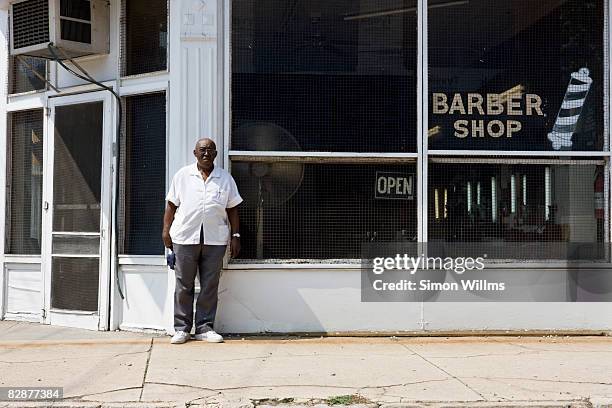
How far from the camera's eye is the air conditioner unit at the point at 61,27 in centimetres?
798

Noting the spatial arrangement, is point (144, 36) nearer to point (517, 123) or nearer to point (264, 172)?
point (264, 172)

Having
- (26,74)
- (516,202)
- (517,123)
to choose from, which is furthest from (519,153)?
(26,74)

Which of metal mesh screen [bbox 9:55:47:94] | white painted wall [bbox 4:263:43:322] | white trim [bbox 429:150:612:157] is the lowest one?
white painted wall [bbox 4:263:43:322]

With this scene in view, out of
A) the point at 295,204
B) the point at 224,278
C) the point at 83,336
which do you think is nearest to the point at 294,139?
the point at 295,204

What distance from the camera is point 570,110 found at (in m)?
8.07

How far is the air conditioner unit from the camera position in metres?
7.98

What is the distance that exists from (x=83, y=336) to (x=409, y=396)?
395 centimetres

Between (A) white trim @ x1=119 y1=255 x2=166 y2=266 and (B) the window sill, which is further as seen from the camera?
(A) white trim @ x1=119 y1=255 x2=166 y2=266

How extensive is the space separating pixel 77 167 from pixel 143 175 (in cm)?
97

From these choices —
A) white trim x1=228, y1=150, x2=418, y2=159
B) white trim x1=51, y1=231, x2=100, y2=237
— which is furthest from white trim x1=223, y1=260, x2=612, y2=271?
white trim x1=51, y1=231, x2=100, y2=237

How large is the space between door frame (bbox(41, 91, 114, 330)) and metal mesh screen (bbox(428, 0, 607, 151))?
3.55 m

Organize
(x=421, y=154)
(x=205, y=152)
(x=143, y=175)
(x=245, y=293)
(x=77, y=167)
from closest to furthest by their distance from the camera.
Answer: (x=205, y=152) → (x=245, y=293) → (x=421, y=154) → (x=143, y=175) → (x=77, y=167)

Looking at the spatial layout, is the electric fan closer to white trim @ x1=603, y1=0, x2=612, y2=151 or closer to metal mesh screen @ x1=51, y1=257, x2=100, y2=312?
metal mesh screen @ x1=51, y1=257, x2=100, y2=312

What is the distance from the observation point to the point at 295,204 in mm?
7766
